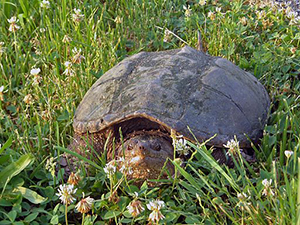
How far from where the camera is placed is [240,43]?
369cm

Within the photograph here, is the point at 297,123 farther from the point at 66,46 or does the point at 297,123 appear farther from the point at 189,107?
the point at 66,46

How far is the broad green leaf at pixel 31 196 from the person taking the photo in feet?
7.06

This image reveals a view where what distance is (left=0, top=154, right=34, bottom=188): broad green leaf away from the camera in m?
2.19

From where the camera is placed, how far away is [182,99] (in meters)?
2.41

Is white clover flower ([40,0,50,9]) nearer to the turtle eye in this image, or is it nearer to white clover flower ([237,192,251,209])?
the turtle eye

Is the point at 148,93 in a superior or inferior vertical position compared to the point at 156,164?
superior

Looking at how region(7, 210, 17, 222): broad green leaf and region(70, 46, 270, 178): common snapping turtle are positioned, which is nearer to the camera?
region(7, 210, 17, 222): broad green leaf

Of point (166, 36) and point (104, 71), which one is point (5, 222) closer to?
→ point (104, 71)

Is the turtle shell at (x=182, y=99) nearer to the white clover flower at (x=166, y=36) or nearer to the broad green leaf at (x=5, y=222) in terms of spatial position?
the broad green leaf at (x=5, y=222)

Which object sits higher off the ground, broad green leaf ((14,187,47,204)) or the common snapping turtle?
the common snapping turtle

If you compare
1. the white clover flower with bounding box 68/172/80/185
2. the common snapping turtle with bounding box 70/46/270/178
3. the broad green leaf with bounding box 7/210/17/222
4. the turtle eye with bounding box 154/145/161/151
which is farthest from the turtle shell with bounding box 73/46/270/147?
the broad green leaf with bounding box 7/210/17/222

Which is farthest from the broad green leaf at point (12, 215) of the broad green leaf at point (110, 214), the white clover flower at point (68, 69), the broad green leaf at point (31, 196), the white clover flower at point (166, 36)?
the white clover flower at point (166, 36)

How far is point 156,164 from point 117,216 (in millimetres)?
327

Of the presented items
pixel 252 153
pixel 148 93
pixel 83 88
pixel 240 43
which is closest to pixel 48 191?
pixel 148 93
